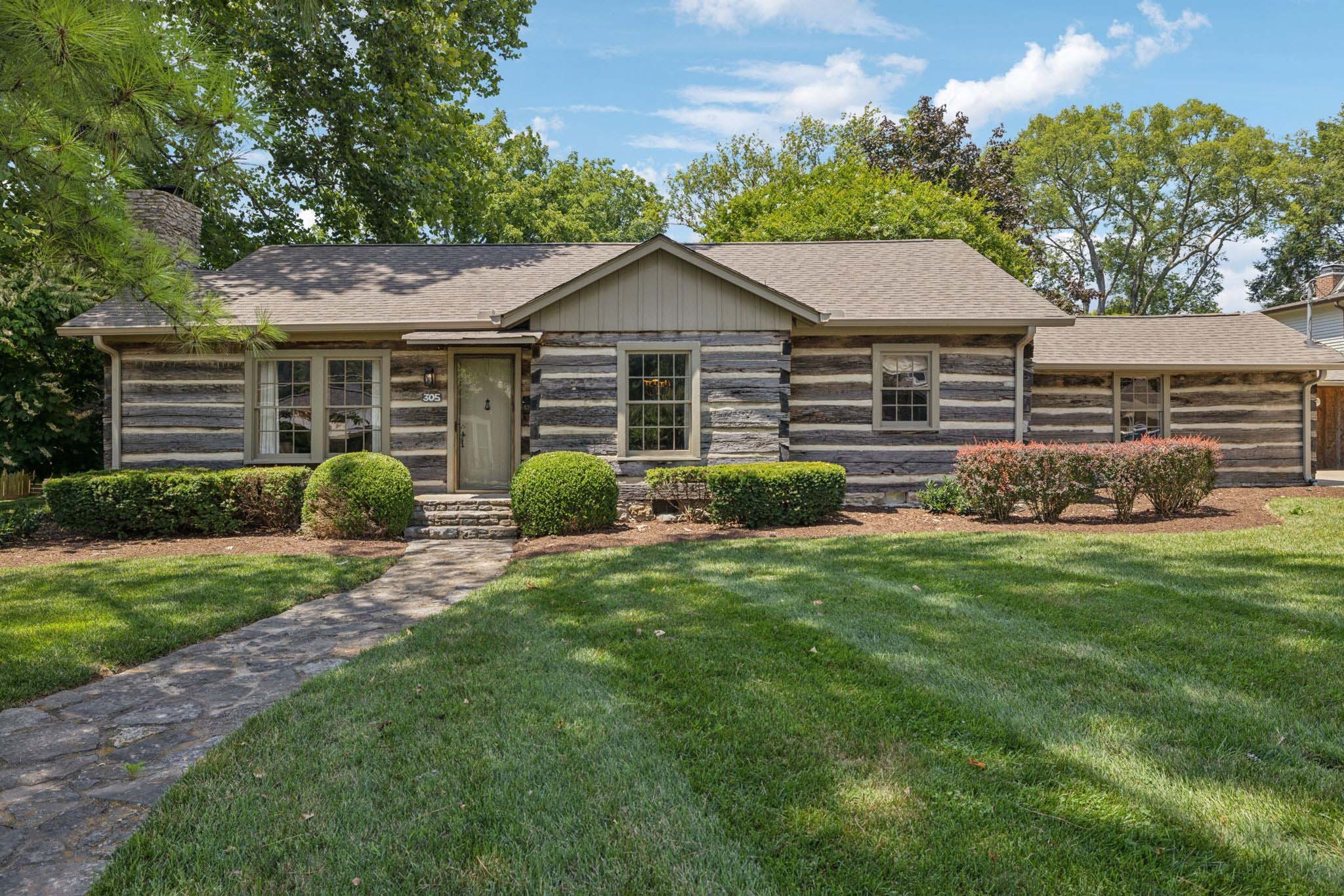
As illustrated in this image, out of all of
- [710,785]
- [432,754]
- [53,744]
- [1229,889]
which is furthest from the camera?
[53,744]

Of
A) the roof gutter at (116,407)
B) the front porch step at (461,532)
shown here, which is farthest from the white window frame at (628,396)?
the roof gutter at (116,407)

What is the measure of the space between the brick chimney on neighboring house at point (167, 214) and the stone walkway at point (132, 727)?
10243mm

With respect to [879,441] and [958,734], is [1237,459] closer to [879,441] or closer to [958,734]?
[879,441]

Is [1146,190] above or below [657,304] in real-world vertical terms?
above

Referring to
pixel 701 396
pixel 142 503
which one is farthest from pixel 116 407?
pixel 701 396

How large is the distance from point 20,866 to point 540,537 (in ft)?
24.0

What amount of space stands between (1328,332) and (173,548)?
102 ft

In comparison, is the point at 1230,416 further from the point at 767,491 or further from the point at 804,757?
the point at 804,757

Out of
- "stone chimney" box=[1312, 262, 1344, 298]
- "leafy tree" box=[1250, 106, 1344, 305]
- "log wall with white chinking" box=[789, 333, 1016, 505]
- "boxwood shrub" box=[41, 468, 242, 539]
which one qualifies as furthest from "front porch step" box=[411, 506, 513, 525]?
"leafy tree" box=[1250, 106, 1344, 305]

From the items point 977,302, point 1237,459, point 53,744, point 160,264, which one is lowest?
point 53,744

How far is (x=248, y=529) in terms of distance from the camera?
35.1ft

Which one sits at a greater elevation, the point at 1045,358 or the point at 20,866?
the point at 1045,358

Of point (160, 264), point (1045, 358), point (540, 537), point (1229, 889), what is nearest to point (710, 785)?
point (1229, 889)

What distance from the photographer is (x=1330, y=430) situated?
2016cm
